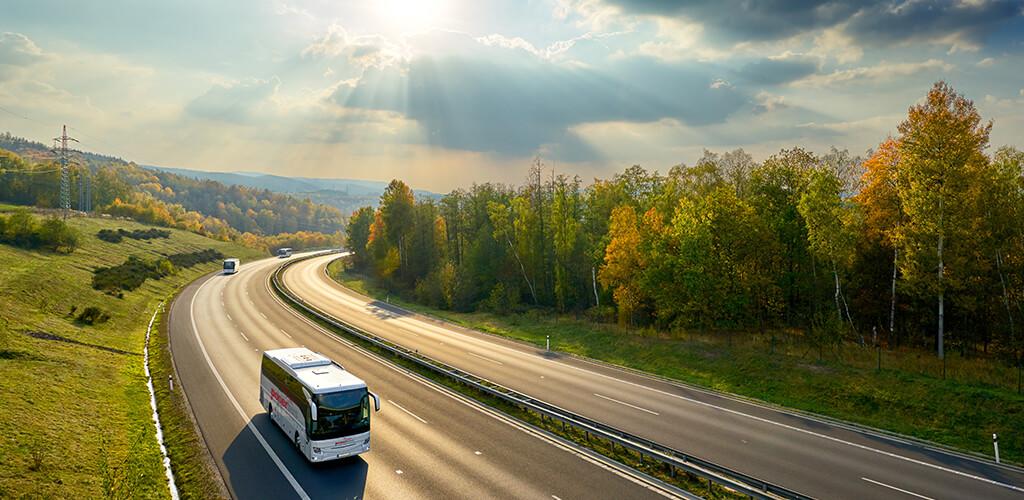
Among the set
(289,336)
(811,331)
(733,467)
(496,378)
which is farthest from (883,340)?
(289,336)

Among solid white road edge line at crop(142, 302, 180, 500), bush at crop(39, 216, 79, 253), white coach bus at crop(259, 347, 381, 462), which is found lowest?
solid white road edge line at crop(142, 302, 180, 500)

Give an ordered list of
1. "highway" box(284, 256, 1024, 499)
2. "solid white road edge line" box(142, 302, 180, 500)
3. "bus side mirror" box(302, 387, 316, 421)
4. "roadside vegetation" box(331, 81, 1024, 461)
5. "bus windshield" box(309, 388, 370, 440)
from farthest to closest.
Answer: "roadside vegetation" box(331, 81, 1024, 461) < "highway" box(284, 256, 1024, 499) < "bus windshield" box(309, 388, 370, 440) < "bus side mirror" box(302, 387, 316, 421) < "solid white road edge line" box(142, 302, 180, 500)

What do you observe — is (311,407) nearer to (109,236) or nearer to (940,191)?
(940,191)

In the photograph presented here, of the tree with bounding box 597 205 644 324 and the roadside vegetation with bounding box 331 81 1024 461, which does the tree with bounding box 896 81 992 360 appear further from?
the tree with bounding box 597 205 644 324

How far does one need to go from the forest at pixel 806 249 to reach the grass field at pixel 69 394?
118 ft

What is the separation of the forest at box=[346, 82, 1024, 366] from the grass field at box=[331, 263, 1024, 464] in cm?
235

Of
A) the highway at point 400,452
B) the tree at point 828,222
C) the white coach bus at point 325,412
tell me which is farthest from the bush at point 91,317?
the tree at point 828,222

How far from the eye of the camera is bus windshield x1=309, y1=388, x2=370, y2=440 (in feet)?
54.1

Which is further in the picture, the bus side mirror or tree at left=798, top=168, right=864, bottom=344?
tree at left=798, top=168, right=864, bottom=344

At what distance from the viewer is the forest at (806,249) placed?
2931 centimetres

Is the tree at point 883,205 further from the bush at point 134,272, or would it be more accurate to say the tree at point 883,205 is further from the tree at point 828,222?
the bush at point 134,272

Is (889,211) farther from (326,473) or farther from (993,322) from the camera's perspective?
(326,473)

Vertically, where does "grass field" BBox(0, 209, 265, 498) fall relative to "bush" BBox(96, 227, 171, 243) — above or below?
below

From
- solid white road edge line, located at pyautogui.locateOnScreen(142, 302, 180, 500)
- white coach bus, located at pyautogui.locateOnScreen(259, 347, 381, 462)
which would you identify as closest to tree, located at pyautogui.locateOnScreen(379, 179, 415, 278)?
solid white road edge line, located at pyautogui.locateOnScreen(142, 302, 180, 500)
